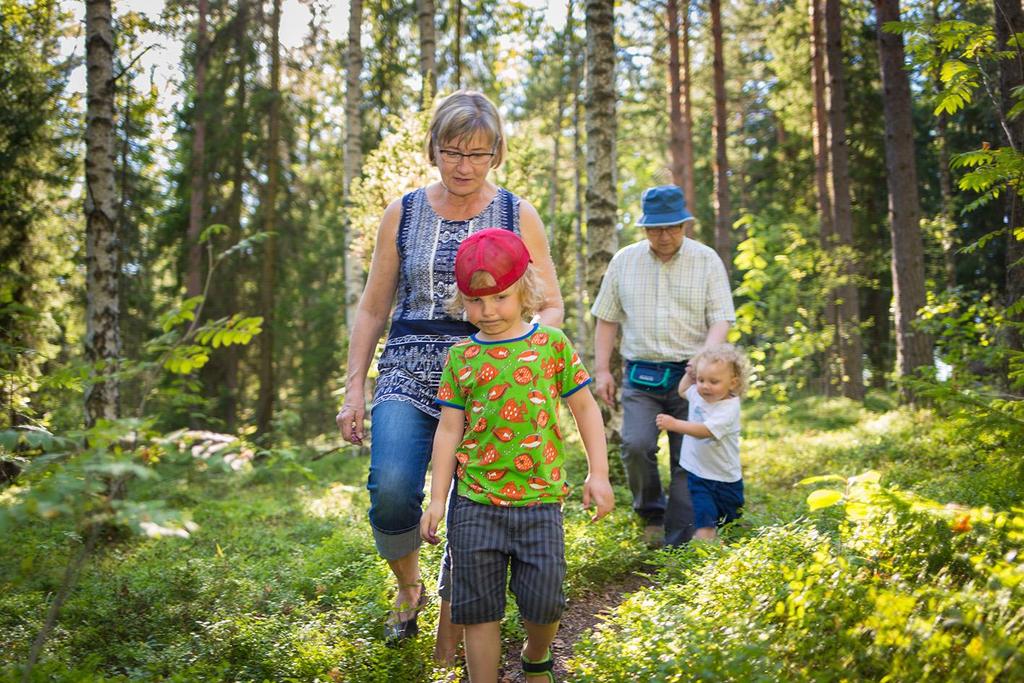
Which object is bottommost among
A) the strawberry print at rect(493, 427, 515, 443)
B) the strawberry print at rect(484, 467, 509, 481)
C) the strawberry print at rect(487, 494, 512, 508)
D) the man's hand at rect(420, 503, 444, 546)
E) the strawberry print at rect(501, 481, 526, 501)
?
the man's hand at rect(420, 503, 444, 546)

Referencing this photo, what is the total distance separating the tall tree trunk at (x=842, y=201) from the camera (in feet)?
51.7

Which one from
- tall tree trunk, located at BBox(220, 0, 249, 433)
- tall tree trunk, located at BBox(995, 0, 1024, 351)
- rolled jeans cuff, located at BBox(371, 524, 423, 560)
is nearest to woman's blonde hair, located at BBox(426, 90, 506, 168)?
rolled jeans cuff, located at BBox(371, 524, 423, 560)

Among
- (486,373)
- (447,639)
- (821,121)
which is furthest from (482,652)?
(821,121)

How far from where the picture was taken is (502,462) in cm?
304

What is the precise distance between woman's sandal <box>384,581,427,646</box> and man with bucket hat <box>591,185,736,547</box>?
241cm

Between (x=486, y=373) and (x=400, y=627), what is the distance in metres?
1.42

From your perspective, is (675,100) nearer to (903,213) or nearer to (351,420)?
(903,213)

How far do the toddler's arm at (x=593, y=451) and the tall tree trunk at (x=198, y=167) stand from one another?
54.8 feet

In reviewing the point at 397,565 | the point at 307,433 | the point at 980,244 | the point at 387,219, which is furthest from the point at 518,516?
the point at 307,433

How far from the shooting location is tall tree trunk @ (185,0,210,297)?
715 inches

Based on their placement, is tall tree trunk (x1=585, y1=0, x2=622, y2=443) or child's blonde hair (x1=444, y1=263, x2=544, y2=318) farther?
tall tree trunk (x1=585, y1=0, x2=622, y2=443)

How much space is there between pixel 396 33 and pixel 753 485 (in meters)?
15.6

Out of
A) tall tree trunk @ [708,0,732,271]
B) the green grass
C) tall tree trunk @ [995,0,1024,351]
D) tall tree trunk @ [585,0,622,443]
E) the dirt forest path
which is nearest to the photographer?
the green grass

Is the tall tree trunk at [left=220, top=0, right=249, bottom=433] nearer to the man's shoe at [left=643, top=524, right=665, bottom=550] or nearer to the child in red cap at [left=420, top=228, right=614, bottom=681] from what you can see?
the man's shoe at [left=643, top=524, right=665, bottom=550]
